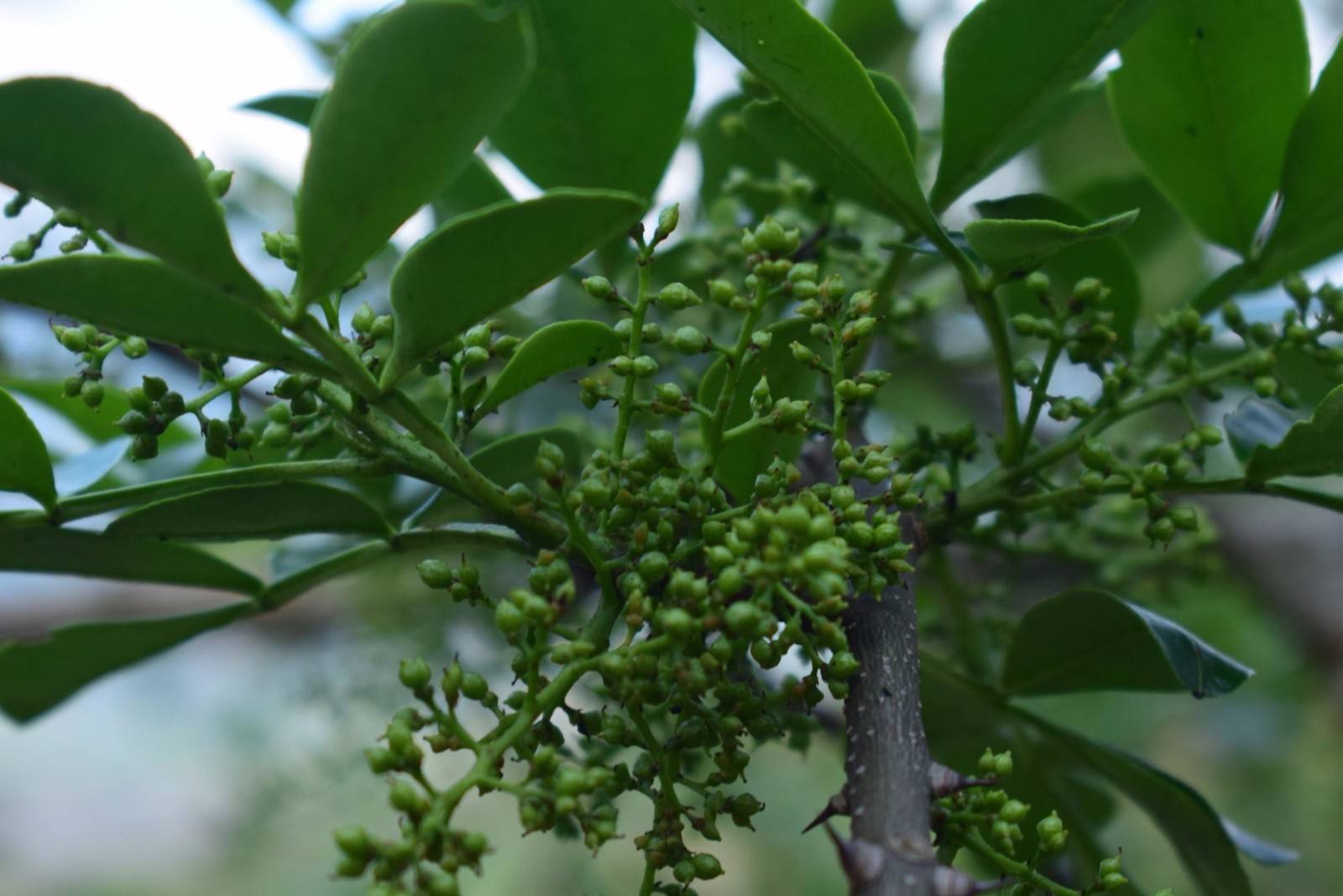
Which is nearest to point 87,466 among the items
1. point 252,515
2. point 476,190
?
point 252,515

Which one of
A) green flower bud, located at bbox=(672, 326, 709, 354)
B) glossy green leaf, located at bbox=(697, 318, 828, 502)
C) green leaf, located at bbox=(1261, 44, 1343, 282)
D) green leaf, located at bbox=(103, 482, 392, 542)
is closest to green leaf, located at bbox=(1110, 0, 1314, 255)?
green leaf, located at bbox=(1261, 44, 1343, 282)

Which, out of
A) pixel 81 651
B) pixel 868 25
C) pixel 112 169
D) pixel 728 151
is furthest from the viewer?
pixel 868 25

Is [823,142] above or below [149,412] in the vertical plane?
above

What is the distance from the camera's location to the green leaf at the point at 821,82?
84 cm

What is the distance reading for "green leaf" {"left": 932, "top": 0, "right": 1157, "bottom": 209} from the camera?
0.91m

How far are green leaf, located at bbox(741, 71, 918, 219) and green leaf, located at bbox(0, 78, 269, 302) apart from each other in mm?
470

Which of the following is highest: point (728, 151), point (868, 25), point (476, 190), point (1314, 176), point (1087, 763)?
point (868, 25)

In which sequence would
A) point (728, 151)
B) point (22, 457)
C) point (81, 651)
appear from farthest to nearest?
point (728, 151), point (81, 651), point (22, 457)

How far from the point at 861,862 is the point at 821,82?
0.55m

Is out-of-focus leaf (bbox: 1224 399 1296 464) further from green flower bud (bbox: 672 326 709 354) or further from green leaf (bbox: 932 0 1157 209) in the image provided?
green flower bud (bbox: 672 326 709 354)

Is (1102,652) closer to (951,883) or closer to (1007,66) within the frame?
(951,883)

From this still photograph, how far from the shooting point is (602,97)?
3.54 ft

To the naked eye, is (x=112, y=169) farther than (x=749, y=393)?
No

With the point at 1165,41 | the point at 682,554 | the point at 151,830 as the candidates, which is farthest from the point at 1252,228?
the point at 151,830
